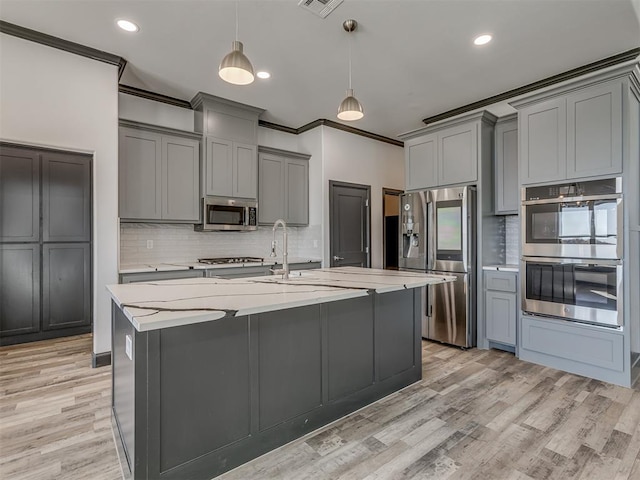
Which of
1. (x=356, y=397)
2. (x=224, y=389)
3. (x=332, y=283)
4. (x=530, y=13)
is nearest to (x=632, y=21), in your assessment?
(x=530, y=13)

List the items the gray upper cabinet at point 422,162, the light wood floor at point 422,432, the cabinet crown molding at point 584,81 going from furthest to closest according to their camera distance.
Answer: the gray upper cabinet at point 422,162
the cabinet crown molding at point 584,81
the light wood floor at point 422,432

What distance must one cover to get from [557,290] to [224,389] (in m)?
3.12

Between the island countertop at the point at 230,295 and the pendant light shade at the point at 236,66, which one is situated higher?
the pendant light shade at the point at 236,66

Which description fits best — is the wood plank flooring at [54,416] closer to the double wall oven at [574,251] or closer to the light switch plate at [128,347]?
the light switch plate at [128,347]

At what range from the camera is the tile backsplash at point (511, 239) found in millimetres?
4113

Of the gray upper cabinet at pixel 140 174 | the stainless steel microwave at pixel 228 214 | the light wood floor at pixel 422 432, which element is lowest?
the light wood floor at pixel 422 432

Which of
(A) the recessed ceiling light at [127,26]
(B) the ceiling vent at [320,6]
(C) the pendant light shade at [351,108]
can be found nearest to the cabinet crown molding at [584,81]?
(C) the pendant light shade at [351,108]

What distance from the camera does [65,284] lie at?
3.68 meters

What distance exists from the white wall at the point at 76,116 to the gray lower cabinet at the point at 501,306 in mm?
3977

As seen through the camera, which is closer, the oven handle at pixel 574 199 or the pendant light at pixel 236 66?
the pendant light at pixel 236 66

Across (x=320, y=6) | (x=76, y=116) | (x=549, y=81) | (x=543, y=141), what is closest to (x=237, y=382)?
(x=320, y=6)

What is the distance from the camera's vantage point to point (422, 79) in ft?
12.4

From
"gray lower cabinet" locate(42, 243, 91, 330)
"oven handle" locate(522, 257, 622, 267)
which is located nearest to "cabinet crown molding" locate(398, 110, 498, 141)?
"oven handle" locate(522, 257, 622, 267)

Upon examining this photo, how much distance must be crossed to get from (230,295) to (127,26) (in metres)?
2.60
